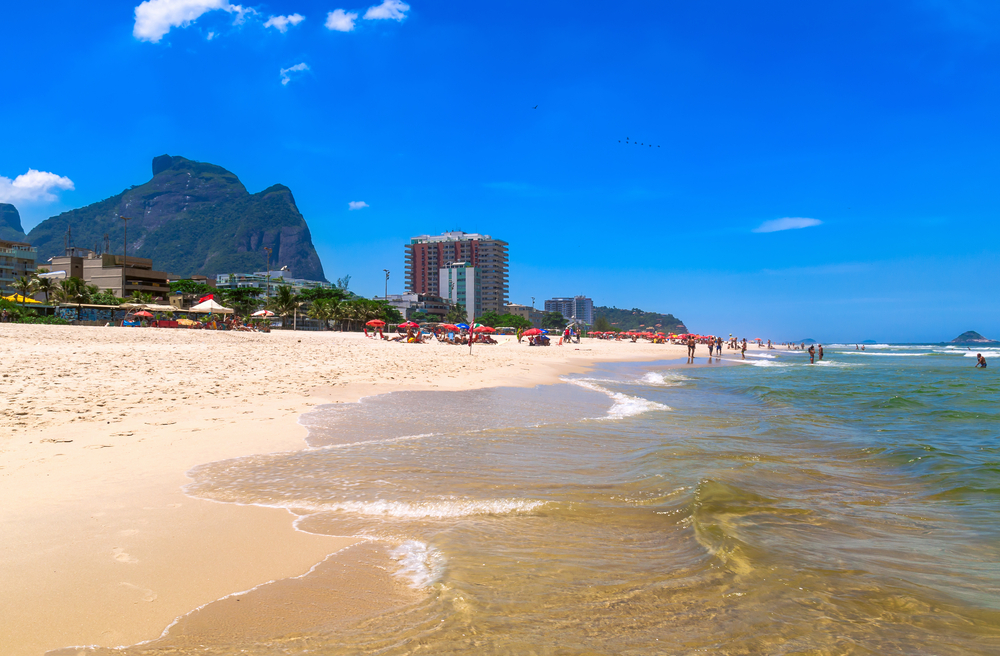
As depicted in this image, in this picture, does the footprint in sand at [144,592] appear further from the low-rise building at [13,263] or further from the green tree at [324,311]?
the low-rise building at [13,263]

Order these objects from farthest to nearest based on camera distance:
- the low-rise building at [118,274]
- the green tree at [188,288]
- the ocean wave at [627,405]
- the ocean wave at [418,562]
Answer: the green tree at [188,288] < the low-rise building at [118,274] < the ocean wave at [627,405] < the ocean wave at [418,562]

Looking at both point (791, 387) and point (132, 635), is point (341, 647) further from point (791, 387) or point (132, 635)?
point (791, 387)

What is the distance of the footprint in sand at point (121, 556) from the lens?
3.50 metres

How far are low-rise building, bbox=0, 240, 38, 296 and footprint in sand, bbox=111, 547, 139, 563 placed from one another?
105 meters

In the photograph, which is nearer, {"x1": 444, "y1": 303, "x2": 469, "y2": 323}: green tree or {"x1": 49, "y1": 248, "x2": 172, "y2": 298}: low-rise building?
{"x1": 49, "y1": 248, "x2": 172, "y2": 298}: low-rise building

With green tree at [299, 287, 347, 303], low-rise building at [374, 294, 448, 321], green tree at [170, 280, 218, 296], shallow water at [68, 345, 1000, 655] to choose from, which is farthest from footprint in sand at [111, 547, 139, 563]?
low-rise building at [374, 294, 448, 321]

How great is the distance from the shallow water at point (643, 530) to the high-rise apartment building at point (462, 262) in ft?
476

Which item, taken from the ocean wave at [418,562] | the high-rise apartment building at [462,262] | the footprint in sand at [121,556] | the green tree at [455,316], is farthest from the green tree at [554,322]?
the footprint in sand at [121,556]

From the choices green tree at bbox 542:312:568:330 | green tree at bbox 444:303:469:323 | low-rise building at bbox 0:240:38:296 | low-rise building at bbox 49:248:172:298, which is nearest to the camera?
low-rise building at bbox 49:248:172:298

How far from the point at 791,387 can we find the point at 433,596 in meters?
19.3

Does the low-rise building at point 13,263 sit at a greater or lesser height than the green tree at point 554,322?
greater

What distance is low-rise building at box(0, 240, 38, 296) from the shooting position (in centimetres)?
8344

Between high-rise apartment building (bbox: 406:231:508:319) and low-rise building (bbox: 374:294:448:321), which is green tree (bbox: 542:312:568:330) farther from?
low-rise building (bbox: 374:294:448:321)

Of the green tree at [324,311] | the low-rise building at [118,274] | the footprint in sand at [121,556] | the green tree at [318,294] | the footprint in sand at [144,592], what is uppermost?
the low-rise building at [118,274]
